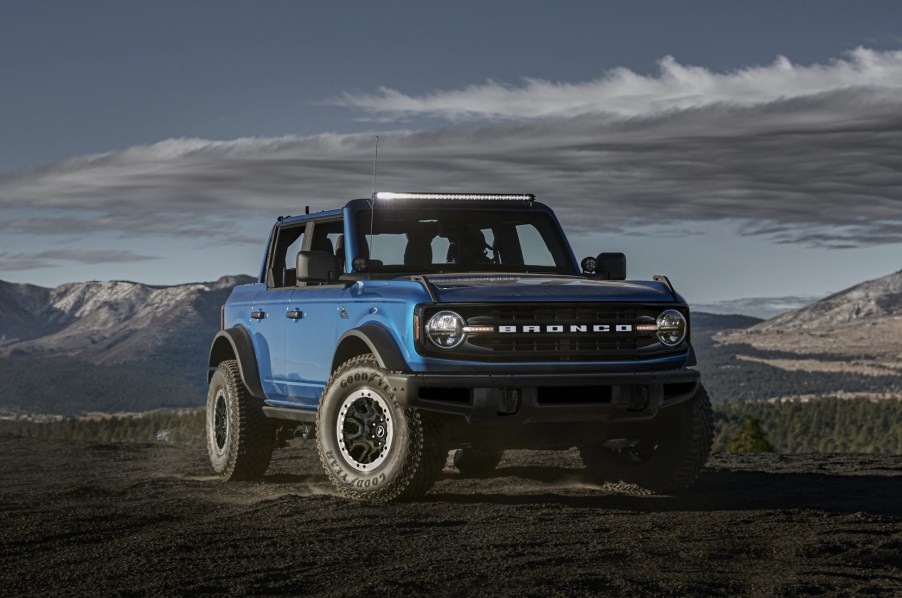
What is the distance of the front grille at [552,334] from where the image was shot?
877cm

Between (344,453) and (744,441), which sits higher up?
(344,453)

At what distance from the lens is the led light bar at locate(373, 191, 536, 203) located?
34.8ft

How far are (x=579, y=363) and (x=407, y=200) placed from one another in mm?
2521

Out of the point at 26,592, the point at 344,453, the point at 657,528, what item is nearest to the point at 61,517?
the point at 344,453

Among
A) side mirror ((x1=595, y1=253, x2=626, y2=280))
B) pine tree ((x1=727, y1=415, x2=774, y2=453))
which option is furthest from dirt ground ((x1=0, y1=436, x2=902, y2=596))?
pine tree ((x1=727, y1=415, x2=774, y2=453))

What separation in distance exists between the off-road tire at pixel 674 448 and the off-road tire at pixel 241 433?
3.57 metres

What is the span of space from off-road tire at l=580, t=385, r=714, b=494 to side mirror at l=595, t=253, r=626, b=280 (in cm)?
135

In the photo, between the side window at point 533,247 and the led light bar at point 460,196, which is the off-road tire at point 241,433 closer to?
the led light bar at point 460,196

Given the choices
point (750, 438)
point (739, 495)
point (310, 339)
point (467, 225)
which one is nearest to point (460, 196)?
point (467, 225)

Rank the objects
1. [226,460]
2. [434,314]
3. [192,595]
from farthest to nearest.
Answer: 1. [226,460]
2. [434,314]
3. [192,595]

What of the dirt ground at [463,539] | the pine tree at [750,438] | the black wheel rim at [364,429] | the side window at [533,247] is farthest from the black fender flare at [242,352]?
the pine tree at [750,438]

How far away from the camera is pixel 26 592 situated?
20.0 ft

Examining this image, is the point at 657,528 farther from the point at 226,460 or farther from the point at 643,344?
the point at 226,460

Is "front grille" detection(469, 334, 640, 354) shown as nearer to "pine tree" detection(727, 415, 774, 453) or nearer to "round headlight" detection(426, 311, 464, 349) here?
"round headlight" detection(426, 311, 464, 349)
